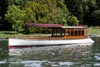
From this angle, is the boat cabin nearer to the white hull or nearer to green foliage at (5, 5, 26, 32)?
the white hull

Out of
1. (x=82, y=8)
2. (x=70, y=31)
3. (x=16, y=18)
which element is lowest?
(x=82, y=8)

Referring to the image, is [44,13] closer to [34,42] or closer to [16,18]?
[16,18]

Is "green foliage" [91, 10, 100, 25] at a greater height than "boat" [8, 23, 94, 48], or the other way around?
"boat" [8, 23, 94, 48]

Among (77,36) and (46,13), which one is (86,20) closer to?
(46,13)

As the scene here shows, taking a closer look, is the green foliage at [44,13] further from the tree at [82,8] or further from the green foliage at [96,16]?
the green foliage at [96,16]

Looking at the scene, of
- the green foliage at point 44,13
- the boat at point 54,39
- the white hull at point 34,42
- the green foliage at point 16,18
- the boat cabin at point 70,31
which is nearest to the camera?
the white hull at point 34,42

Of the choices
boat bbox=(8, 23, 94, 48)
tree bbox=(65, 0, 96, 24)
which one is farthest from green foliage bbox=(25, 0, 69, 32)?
tree bbox=(65, 0, 96, 24)

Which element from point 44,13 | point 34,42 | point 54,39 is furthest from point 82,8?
point 34,42

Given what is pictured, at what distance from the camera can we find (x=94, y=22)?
5443 inches

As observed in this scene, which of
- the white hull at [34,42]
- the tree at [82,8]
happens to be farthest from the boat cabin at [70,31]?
the tree at [82,8]

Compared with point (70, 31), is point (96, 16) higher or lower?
lower

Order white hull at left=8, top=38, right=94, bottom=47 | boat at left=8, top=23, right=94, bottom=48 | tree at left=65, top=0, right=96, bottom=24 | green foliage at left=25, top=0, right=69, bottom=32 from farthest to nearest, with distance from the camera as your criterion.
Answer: tree at left=65, top=0, right=96, bottom=24 < green foliage at left=25, top=0, right=69, bottom=32 < boat at left=8, top=23, right=94, bottom=48 < white hull at left=8, top=38, right=94, bottom=47

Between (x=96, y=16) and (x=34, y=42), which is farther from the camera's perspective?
(x=96, y=16)

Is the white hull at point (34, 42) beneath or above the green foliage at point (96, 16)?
above
